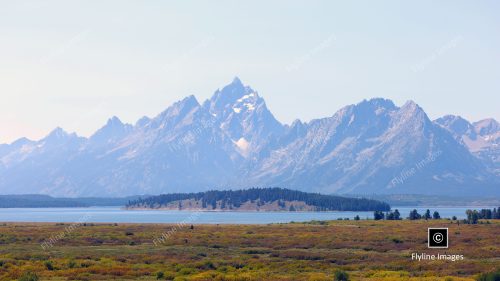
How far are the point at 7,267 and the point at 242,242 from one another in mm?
48815

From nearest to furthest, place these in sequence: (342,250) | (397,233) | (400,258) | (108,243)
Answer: (400,258)
(342,250)
(108,243)
(397,233)

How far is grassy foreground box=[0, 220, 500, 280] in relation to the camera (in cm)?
8512

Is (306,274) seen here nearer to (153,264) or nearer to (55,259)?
(153,264)

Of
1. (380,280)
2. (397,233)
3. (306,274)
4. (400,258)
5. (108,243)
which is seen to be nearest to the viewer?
(380,280)

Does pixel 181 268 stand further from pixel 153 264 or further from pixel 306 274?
pixel 306 274

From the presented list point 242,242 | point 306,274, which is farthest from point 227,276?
point 242,242

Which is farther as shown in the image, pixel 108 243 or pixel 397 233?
pixel 397 233

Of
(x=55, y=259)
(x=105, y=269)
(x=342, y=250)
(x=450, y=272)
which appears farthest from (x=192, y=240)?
(x=450, y=272)

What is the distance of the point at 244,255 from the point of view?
109 metres

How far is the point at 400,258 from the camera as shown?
337 ft

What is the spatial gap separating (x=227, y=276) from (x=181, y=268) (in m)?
9.99

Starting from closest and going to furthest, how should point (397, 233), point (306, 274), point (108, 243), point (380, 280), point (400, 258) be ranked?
point (380, 280) < point (306, 274) < point (400, 258) < point (108, 243) < point (397, 233)

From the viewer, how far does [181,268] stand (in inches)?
3551

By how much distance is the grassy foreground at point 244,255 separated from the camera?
8512cm
